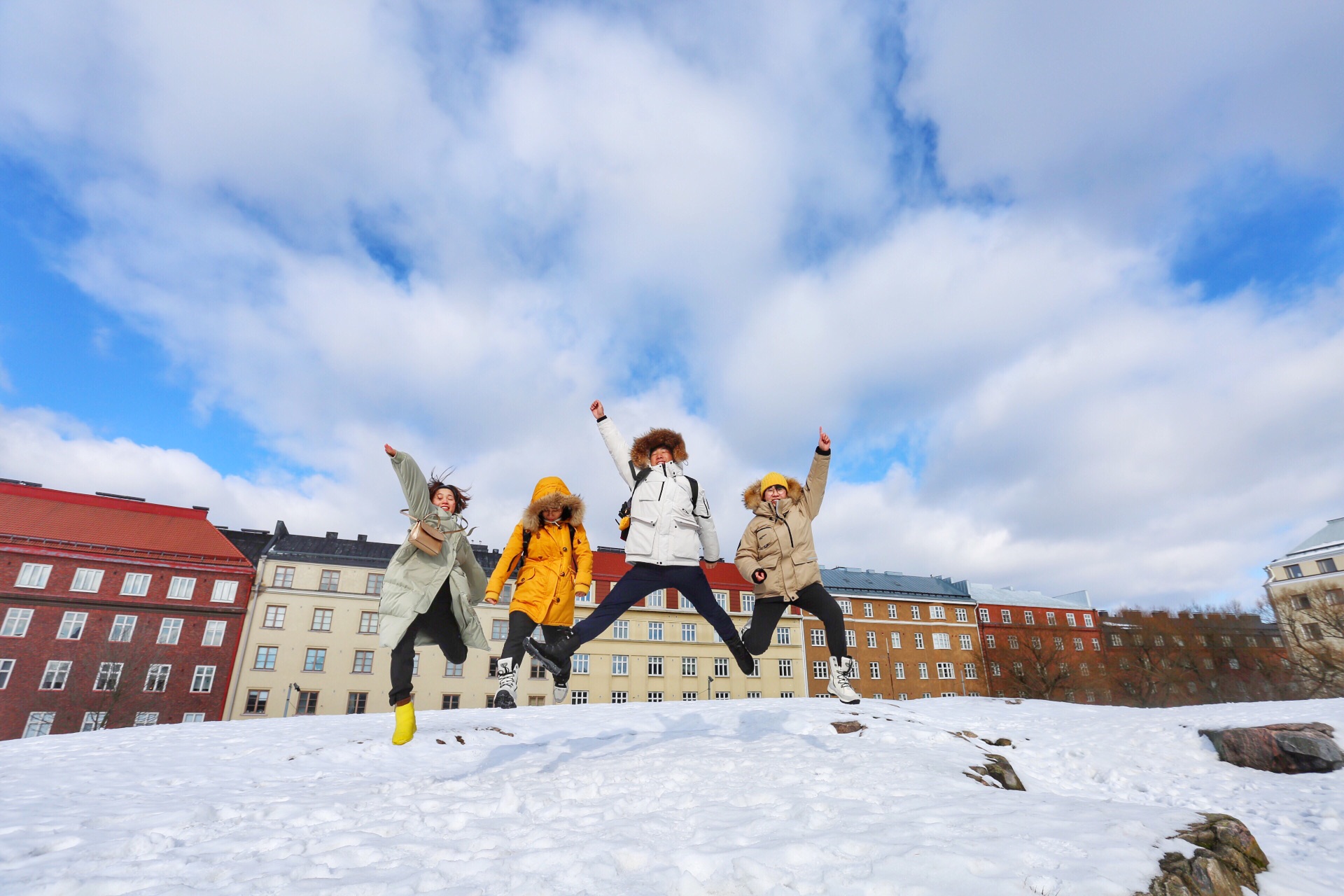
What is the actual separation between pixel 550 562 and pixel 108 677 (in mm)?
44317

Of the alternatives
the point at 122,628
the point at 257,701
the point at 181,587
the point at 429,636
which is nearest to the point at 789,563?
the point at 429,636

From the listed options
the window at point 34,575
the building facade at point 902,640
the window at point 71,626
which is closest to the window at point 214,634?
the window at point 71,626

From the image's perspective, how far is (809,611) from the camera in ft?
22.0

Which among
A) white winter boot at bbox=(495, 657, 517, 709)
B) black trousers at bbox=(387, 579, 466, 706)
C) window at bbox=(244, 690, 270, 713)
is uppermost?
black trousers at bbox=(387, 579, 466, 706)

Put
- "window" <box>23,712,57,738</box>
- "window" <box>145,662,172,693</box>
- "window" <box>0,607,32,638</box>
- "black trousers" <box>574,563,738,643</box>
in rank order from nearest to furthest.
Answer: "black trousers" <box>574,563,738,643</box>, "window" <box>23,712,57,738</box>, "window" <box>0,607,32,638</box>, "window" <box>145,662,172,693</box>

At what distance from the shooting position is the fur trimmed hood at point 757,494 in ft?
23.9

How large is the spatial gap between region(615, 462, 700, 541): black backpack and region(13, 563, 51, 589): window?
49.3 metres

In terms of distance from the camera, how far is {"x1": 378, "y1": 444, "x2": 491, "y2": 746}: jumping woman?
701cm

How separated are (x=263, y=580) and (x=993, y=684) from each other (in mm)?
64042

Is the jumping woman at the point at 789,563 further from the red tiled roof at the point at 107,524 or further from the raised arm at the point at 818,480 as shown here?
the red tiled roof at the point at 107,524

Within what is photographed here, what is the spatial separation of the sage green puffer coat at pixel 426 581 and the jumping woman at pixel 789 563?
3122 millimetres

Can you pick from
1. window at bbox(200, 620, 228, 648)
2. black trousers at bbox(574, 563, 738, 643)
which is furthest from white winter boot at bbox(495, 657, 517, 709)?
window at bbox(200, 620, 228, 648)

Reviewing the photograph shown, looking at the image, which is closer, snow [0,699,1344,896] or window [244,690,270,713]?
snow [0,699,1344,896]

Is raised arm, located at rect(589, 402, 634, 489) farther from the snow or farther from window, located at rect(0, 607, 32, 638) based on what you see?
window, located at rect(0, 607, 32, 638)
